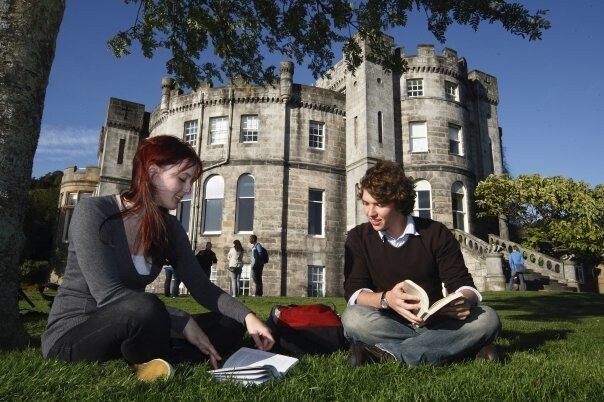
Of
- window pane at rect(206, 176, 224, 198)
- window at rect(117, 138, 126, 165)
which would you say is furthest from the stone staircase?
window at rect(117, 138, 126, 165)

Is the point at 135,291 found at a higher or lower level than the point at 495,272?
lower

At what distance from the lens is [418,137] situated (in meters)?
22.5

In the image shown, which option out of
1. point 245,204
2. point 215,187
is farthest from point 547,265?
point 215,187

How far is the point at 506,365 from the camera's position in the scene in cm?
332

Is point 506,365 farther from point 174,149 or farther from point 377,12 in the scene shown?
point 377,12

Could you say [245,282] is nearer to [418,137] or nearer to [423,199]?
[423,199]

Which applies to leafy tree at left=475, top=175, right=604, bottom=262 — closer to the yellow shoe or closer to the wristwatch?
the wristwatch

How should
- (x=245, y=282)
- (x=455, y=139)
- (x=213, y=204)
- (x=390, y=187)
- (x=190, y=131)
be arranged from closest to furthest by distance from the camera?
(x=390, y=187) → (x=245, y=282) → (x=213, y=204) → (x=455, y=139) → (x=190, y=131)

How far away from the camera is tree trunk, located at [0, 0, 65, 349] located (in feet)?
13.1

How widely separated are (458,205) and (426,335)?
65.5 feet

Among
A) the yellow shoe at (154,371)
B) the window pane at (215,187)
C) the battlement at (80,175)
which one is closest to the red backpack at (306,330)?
the yellow shoe at (154,371)

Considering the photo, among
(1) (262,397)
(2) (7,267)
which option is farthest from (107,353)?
(2) (7,267)

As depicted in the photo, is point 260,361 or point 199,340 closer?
point 260,361

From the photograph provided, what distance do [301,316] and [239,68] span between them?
6.19m
